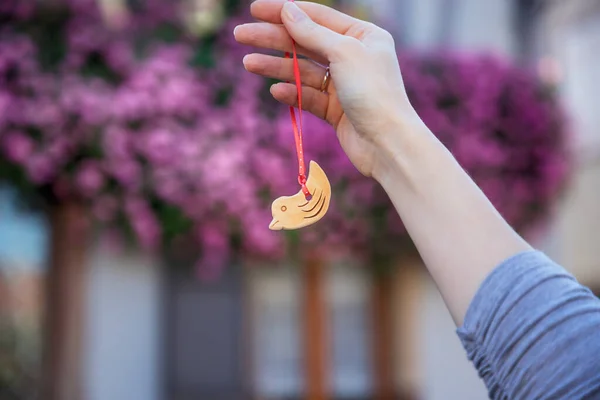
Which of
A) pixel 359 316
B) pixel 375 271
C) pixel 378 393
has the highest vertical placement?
pixel 375 271

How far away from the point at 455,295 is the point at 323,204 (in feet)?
0.82

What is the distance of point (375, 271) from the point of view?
11.6 ft

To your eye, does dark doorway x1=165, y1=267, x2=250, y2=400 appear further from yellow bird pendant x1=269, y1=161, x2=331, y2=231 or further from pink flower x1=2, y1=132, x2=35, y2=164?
yellow bird pendant x1=269, y1=161, x2=331, y2=231

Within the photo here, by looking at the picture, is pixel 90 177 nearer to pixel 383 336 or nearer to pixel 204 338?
pixel 204 338

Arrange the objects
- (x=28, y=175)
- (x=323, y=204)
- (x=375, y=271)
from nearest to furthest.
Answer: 1. (x=323, y=204)
2. (x=28, y=175)
3. (x=375, y=271)

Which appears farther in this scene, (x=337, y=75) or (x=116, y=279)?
(x=116, y=279)

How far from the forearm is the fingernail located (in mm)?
175

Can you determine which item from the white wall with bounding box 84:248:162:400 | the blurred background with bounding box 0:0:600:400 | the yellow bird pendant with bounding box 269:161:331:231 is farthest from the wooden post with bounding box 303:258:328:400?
the yellow bird pendant with bounding box 269:161:331:231

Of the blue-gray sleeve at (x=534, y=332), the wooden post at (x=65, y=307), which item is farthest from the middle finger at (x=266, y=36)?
the wooden post at (x=65, y=307)

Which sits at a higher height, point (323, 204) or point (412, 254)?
point (323, 204)

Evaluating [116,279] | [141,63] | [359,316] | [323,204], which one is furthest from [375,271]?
[323,204]

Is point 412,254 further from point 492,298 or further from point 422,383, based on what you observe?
point 492,298

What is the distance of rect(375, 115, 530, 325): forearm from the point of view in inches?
25.2

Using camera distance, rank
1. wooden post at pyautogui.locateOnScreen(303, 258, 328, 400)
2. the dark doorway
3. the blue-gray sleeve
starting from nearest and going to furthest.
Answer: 1. the blue-gray sleeve
2. the dark doorway
3. wooden post at pyautogui.locateOnScreen(303, 258, 328, 400)
